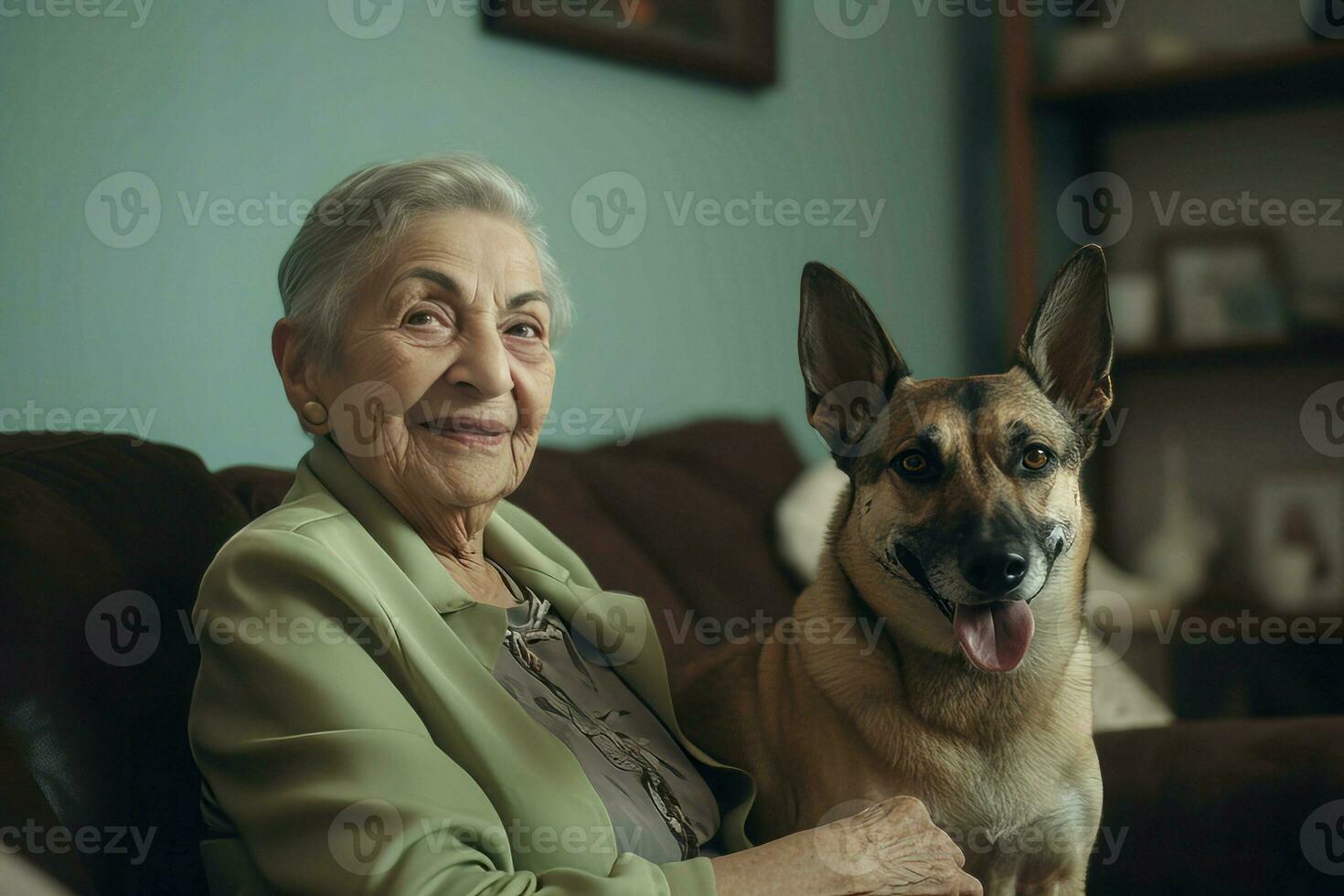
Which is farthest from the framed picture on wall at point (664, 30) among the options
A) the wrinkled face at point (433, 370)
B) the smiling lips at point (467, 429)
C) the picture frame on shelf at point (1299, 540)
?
the picture frame on shelf at point (1299, 540)

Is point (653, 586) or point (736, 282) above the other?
point (736, 282)

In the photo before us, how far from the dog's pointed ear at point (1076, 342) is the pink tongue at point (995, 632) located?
0.88 feet

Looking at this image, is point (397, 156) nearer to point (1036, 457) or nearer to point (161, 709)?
point (161, 709)

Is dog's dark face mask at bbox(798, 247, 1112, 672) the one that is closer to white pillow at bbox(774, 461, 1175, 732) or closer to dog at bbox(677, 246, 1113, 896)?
dog at bbox(677, 246, 1113, 896)

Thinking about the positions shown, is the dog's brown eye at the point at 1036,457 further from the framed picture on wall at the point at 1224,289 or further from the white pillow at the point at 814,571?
the framed picture on wall at the point at 1224,289

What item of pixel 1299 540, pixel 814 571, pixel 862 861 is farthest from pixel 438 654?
pixel 1299 540

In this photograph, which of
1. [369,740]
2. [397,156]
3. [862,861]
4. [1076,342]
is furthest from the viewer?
[397,156]

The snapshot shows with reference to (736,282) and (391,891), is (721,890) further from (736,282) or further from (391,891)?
(736,282)

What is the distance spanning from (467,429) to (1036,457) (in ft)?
1.96

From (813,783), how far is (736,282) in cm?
166

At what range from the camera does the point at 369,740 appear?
900 millimetres

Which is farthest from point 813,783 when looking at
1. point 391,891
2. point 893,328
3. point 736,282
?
point 893,328

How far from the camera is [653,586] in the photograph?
184 cm

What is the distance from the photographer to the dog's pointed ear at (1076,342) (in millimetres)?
1209
